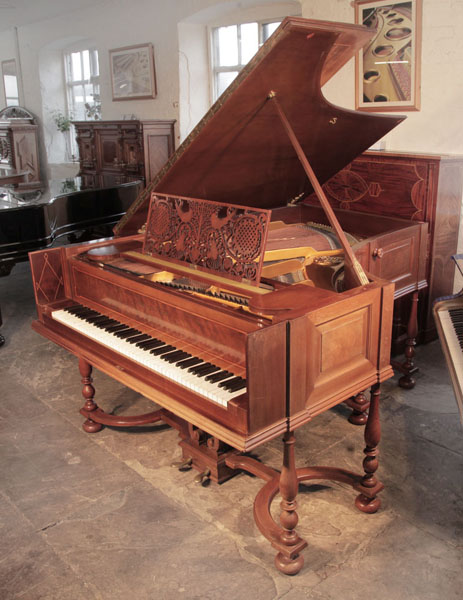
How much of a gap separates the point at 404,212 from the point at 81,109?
7.59 metres

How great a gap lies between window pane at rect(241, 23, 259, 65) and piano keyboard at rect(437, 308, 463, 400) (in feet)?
16.9

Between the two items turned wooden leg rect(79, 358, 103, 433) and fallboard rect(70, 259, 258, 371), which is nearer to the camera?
fallboard rect(70, 259, 258, 371)

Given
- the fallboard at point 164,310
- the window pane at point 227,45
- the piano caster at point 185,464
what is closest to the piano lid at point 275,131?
the fallboard at point 164,310

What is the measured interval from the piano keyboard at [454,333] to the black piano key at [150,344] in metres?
1.16

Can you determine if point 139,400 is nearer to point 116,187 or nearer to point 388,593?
point 388,593

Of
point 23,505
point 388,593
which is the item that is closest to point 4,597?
point 23,505

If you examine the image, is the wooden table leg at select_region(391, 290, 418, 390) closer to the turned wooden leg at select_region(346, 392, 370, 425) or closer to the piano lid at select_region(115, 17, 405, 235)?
the turned wooden leg at select_region(346, 392, 370, 425)

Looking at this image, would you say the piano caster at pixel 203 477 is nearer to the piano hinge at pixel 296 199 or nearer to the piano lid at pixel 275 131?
the piano lid at pixel 275 131

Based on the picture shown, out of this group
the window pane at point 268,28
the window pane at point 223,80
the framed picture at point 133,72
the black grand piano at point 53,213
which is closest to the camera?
the black grand piano at point 53,213

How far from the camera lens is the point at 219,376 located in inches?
80.1

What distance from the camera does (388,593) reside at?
2.08m

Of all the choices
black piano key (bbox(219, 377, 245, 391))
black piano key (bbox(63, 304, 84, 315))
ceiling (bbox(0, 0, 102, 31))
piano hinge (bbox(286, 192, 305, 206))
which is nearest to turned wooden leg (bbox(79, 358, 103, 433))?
black piano key (bbox(63, 304, 84, 315))

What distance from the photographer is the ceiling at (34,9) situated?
27.2ft

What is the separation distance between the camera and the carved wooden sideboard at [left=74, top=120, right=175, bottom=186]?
7293mm
